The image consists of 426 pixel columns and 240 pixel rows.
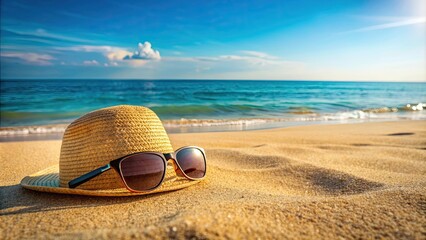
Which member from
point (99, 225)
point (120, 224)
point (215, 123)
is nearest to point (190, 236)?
point (120, 224)

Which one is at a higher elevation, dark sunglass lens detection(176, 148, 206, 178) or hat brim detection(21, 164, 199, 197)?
dark sunglass lens detection(176, 148, 206, 178)

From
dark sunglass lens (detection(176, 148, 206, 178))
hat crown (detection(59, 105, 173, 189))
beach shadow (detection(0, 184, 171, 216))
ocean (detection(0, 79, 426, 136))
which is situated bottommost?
ocean (detection(0, 79, 426, 136))

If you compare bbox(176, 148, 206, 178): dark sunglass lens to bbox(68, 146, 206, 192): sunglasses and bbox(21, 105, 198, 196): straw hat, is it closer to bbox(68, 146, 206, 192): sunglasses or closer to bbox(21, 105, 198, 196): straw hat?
bbox(68, 146, 206, 192): sunglasses

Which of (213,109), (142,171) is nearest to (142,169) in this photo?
(142,171)

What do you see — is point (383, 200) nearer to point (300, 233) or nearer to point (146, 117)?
point (300, 233)

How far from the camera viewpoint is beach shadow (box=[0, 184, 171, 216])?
197 cm

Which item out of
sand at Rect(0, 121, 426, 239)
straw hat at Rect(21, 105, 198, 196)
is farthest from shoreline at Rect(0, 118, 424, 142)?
straw hat at Rect(21, 105, 198, 196)

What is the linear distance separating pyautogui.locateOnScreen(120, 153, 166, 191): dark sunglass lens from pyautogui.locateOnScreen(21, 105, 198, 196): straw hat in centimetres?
7

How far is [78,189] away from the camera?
2.02m

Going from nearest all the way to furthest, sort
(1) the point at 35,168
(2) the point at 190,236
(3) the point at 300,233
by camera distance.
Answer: (2) the point at 190,236, (3) the point at 300,233, (1) the point at 35,168

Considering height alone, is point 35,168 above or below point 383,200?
below

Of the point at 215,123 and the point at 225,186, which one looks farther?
the point at 215,123

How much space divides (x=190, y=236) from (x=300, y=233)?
546mm

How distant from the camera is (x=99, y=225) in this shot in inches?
62.6
